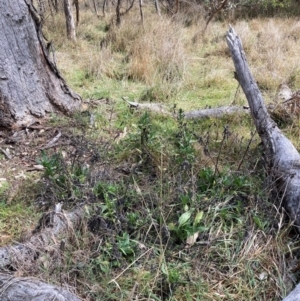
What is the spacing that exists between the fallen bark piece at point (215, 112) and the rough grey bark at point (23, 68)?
1332 mm

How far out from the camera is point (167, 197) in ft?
7.84

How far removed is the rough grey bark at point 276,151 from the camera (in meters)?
2.41

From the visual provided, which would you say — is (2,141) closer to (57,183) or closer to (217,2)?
(57,183)

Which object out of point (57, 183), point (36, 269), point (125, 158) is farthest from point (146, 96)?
point (36, 269)

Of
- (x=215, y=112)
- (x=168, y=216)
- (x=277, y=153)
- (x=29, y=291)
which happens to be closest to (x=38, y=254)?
(x=29, y=291)

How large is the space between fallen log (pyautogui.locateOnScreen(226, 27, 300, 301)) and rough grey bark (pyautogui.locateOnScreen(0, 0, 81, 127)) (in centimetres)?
166

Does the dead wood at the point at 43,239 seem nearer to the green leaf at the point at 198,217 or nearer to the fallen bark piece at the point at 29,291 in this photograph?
the fallen bark piece at the point at 29,291

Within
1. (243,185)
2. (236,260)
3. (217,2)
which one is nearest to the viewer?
(236,260)

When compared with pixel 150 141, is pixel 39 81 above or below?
above

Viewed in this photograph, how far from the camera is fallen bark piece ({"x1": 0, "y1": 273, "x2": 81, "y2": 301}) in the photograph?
5.46 ft

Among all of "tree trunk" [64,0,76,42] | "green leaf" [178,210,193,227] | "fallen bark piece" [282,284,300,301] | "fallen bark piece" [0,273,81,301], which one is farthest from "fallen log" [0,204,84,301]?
"tree trunk" [64,0,76,42]

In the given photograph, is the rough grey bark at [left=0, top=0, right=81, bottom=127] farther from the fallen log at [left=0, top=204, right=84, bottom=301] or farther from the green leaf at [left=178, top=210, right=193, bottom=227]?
the green leaf at [left=178, top=210, right=193, bottom=227]

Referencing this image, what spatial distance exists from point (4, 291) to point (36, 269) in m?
0.23

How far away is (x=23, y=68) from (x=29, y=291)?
2.23m
